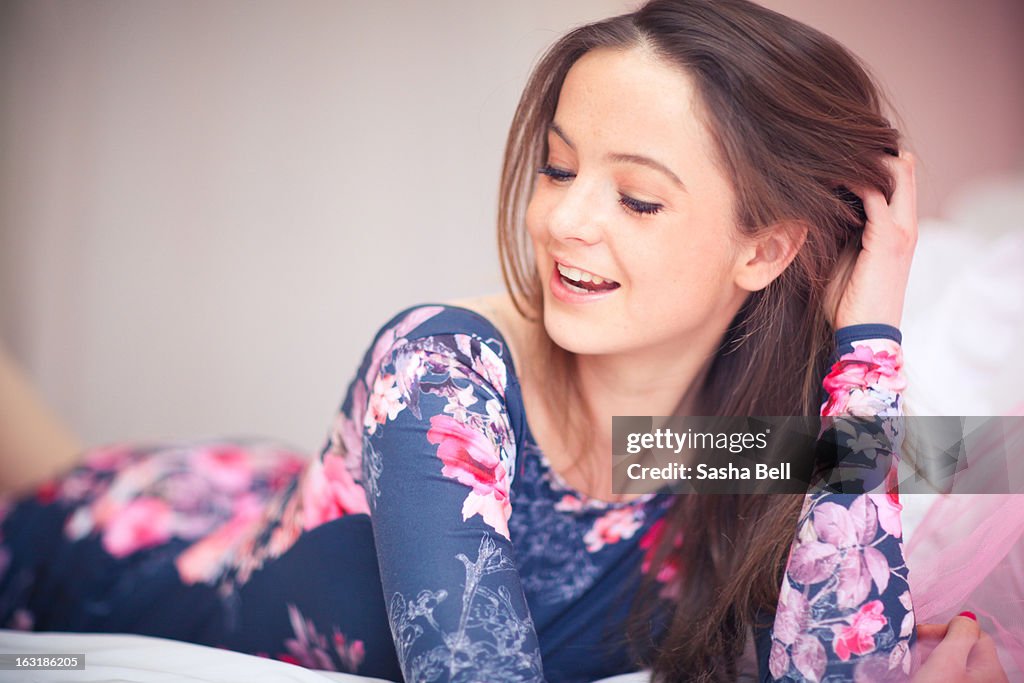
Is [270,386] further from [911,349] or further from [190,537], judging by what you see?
[911,349]

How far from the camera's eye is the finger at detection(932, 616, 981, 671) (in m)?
0.99

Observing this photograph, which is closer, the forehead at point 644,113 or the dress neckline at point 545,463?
the forehead at point 644,113

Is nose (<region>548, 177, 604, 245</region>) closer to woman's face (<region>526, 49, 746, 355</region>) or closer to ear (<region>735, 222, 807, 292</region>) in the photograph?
woman's face (<region>526, 49, 746, 355</region>)

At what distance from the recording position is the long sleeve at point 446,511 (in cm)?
91

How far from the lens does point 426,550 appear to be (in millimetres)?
936

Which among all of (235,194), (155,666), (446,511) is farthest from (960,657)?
(235,194)

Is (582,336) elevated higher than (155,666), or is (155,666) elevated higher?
(582,336)

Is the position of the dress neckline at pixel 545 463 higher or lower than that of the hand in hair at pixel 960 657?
higher

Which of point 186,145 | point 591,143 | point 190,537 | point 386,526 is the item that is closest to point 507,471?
point 386,526

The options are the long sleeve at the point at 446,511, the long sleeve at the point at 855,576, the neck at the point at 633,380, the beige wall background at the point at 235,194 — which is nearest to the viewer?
the long sleeve at the point at 446,511

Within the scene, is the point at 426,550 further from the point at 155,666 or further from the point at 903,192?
the point at 903,192

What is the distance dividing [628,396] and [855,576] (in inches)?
15.4

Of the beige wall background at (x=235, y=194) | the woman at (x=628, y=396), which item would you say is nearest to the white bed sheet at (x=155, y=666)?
the woman at (x=628, y=396)

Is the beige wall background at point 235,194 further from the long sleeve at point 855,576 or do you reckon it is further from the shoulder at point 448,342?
the long sleeve at point 855,576
